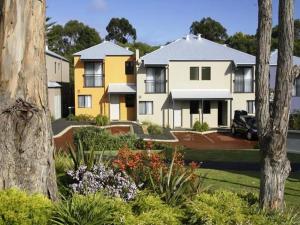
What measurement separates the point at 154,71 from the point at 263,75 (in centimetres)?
3890

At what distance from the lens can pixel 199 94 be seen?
153 ft

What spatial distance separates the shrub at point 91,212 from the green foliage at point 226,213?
100cm

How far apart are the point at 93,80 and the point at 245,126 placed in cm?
1699

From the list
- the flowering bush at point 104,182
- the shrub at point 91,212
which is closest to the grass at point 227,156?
the flowering bush at point 104,182

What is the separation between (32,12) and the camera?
27.6ft

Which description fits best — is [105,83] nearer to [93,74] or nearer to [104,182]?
[93,74]

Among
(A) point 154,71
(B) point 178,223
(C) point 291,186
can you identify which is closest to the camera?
(B) point 178,223

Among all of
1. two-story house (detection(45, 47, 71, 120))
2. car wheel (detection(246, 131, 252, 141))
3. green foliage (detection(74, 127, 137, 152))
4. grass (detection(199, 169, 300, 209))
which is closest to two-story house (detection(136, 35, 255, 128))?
two-story house (detection(45, 47, 71, 120))

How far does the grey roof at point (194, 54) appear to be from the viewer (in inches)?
1841

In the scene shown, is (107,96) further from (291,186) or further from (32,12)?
(32,12)

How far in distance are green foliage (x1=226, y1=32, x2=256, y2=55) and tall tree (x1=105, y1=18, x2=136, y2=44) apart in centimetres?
2946

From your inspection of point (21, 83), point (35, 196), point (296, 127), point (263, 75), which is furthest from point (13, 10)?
point (296, 127)

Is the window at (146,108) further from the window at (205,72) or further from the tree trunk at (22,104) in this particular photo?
the tree trunk at (22,104)

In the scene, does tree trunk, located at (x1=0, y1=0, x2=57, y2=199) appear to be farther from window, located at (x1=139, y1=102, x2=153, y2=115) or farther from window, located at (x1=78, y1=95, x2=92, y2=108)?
window, located at (x1=78, y1=95, x2=92, y2=108)
